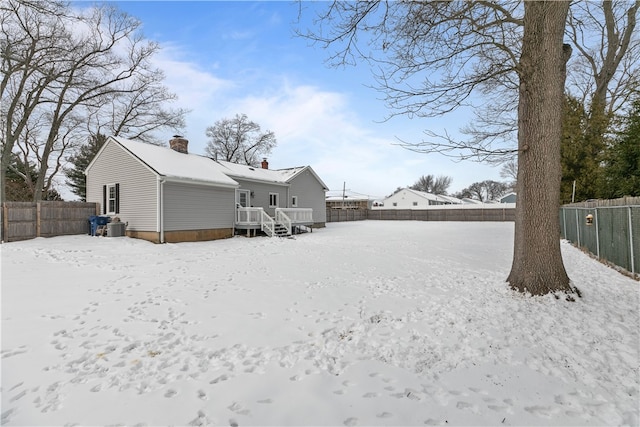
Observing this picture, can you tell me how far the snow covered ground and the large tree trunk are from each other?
1.83ft

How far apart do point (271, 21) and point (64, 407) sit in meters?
7.40

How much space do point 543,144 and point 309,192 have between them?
18.9 metres

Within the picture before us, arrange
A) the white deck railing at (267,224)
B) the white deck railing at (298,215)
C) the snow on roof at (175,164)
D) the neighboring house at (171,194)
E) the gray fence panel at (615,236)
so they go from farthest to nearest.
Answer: the white deck railing at (298,215)
the white deck railing at (267,224)
the snow on roof at (175,164)
the neighboring house at (171,194)
the gray fence panel at (615,236)

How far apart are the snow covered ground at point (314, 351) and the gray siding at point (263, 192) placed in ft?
38.3

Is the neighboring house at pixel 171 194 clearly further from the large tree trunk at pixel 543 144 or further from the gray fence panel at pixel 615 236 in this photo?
the gray fence panel at pixel 615 236

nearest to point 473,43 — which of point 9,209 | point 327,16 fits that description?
point 327,16

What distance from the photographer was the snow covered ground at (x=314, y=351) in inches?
90.0

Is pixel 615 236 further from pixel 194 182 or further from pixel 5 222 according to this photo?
pixel 5 222

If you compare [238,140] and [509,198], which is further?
[509,198]

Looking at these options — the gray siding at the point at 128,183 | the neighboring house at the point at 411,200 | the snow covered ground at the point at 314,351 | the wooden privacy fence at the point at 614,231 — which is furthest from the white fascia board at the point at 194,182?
the neighboring house at the point at 411,200

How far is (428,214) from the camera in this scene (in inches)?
1411

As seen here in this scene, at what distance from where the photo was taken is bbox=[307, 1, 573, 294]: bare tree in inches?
189

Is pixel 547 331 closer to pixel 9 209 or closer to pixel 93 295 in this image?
pixel 93 295

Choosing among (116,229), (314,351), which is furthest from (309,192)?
(314,351)
